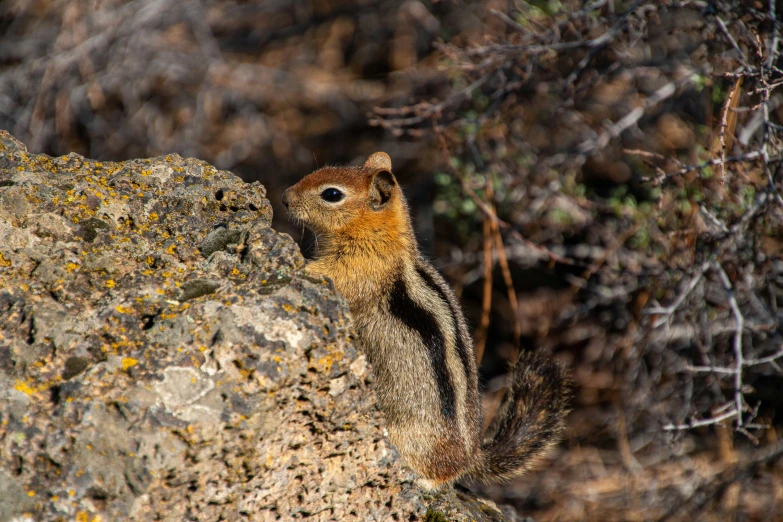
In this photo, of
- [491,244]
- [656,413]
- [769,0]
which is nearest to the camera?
[769,0]

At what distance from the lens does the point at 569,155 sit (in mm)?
6426

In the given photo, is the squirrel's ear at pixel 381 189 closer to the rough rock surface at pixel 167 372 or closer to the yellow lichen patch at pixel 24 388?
the rough rock surface at pixel 167 372

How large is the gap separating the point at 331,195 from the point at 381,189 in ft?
0.96

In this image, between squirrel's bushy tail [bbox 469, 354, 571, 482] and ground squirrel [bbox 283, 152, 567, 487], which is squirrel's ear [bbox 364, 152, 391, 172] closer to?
ground squirrel [bbox 283, 152, 567, 487]

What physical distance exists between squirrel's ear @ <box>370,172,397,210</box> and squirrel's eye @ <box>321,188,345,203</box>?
185 millimetres

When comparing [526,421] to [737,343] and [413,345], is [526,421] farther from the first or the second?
[737,343]

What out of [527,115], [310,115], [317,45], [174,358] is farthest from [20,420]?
[317,45]

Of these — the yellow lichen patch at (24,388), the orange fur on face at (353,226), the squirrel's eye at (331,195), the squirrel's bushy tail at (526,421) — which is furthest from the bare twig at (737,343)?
the yellow lichen patch at (24,388)

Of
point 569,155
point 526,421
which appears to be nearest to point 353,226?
point 526,421

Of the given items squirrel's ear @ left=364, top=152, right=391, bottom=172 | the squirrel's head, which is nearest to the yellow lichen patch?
the squirrel's head

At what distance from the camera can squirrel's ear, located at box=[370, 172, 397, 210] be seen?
425 centimetres

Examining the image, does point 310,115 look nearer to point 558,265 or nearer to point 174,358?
point 558,265

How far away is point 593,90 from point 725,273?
2390 millimetres

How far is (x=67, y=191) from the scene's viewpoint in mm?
3004
